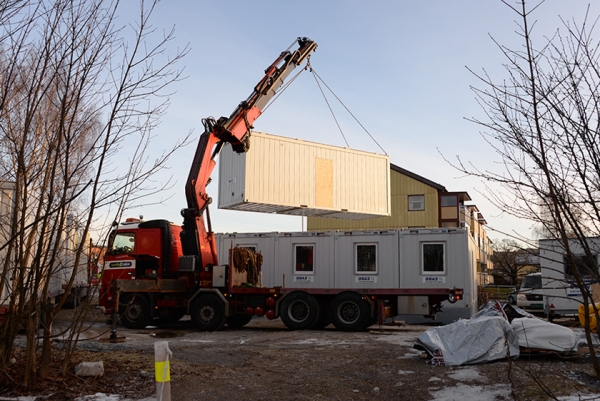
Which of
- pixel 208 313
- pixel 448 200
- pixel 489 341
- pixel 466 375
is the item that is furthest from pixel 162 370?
pixel 448 200

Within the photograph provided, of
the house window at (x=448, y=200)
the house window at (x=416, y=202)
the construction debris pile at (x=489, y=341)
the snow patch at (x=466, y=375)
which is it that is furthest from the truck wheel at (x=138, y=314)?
the house window at (x=448, y=200)

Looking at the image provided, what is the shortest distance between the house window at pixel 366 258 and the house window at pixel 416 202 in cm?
2282

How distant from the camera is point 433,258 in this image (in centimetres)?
1475

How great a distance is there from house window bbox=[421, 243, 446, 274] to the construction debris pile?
5.37 meters

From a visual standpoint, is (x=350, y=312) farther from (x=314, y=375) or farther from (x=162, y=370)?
(x=162, y=370)

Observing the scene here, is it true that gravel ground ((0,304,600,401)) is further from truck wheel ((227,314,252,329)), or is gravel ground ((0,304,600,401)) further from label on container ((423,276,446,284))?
truck wheel ((227,314,252,329))

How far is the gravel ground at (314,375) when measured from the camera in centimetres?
695

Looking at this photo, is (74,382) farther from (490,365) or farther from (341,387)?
(490,365)

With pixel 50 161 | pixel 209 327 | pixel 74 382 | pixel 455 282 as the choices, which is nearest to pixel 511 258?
pixel 50 161

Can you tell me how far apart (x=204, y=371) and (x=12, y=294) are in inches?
119

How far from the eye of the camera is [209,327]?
14977 mm

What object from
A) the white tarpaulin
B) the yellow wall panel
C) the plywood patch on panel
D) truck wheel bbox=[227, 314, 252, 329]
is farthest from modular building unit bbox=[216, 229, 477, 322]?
the yellow wall panel

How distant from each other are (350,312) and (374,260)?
5.16 ft

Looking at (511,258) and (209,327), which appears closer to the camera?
(511,258)
